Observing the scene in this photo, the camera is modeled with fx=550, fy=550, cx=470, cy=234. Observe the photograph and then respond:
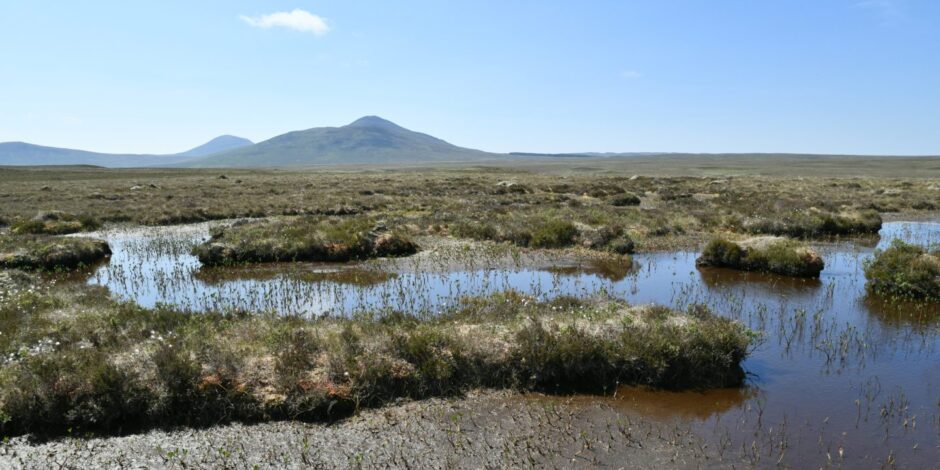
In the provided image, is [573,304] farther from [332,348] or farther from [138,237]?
[138,237]

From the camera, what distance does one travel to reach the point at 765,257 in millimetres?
18781

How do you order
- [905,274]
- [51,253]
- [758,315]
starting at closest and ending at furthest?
[758,315] < [905,274] < [51,253]

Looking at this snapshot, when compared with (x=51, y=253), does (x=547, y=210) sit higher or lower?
higher

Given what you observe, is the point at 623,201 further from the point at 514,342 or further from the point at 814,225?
the point at 514,342

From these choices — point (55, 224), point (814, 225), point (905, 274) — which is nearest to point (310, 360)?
point (905, 274)

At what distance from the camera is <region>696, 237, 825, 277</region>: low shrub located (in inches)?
701

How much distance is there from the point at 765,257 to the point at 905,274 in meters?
4.06

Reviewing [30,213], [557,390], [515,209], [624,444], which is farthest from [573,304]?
[30,213]

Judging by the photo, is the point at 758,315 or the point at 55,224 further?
the point at 55,224

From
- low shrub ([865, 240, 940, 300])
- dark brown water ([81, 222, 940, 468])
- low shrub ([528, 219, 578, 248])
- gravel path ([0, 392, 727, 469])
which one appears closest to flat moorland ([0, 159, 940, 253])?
low shrub ([528, 219, 578, 248])

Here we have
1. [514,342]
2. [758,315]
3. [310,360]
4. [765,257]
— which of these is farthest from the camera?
[765,257]

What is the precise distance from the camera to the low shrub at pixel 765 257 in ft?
58.4

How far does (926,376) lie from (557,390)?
21.5 feet

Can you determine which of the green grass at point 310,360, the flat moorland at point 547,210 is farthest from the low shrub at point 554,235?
the green grass at point 310,360
